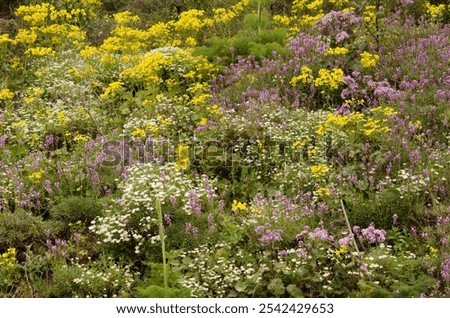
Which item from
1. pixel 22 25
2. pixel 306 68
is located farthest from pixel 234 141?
pixel 22 25

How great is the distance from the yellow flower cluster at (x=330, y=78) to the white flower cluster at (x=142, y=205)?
2.23 metres

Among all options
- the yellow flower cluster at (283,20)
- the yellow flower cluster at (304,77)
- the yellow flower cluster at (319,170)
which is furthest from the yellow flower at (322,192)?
the yellow flower cluster at (283,20)

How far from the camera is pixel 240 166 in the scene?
652cm

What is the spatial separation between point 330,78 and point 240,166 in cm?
162

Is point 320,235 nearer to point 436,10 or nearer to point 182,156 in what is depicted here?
point 182,156

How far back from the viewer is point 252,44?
903cm

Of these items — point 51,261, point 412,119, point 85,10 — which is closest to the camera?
point 51,261

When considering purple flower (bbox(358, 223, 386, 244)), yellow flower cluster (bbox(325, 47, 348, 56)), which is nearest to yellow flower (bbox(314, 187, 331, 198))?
purple flower (bbox(358, 223, 386, 244))

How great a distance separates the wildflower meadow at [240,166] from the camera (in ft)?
16.3

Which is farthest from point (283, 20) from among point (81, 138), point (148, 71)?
point (81, 138)

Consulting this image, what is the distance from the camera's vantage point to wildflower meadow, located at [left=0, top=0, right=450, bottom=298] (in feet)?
16.3

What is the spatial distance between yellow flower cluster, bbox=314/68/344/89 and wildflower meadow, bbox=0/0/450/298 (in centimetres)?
4
